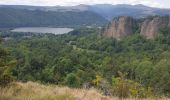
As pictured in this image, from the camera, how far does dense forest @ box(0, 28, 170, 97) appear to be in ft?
28.7

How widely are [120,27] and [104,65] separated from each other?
→ 5085 centimetres

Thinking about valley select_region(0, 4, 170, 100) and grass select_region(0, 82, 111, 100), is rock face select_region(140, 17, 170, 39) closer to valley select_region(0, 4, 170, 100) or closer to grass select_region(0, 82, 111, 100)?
valley select_region(0, 4, 170, 100)

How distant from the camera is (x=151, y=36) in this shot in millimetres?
94312

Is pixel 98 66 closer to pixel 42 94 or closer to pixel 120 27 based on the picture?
pixel 42 94

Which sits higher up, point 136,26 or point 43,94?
point 43,94

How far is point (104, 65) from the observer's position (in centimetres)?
5172

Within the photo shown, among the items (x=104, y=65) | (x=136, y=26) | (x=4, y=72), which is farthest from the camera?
(x=136, y=26)

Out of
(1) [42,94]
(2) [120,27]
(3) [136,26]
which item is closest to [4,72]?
(1) [42,94]

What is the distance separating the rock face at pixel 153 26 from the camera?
9356 cm

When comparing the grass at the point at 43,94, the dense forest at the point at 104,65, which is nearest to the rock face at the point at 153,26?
the dense forest at the point at 104,65

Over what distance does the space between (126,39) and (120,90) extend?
3549 inches

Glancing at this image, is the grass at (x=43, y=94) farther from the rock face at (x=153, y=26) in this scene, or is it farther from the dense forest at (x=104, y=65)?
the rock face at (x=153, y=26)

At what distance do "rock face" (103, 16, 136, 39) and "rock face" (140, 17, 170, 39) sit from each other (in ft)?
15.2

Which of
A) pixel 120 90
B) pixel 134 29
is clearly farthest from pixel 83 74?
pixel 134 29
